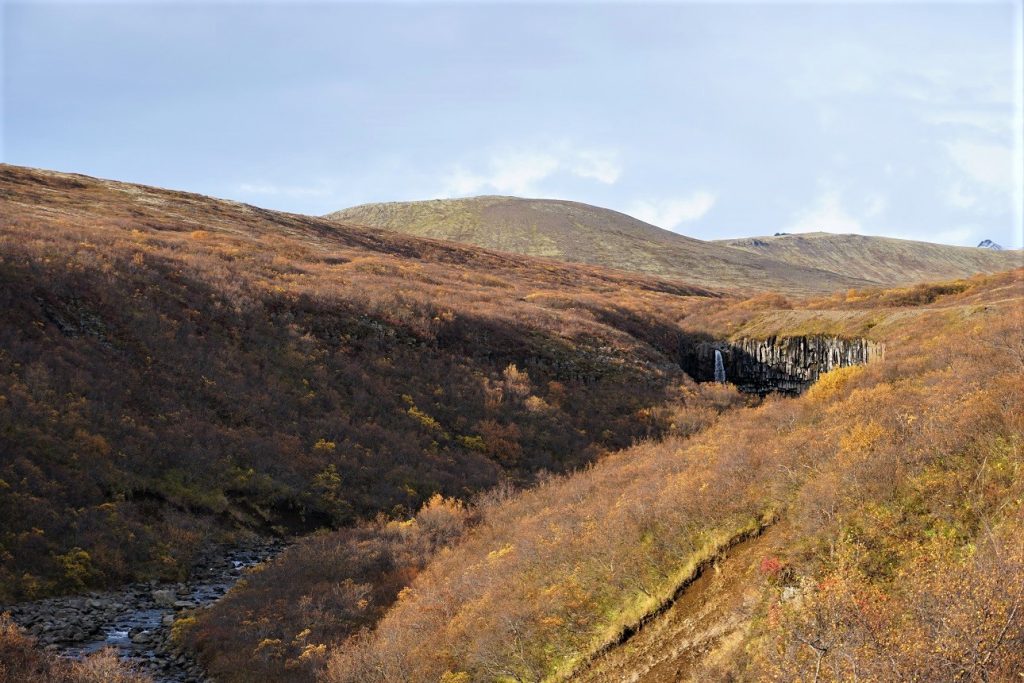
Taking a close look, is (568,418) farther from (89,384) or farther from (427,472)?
(89,384)

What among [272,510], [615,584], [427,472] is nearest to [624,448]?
[427,472]

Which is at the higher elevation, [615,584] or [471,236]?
[471,236]

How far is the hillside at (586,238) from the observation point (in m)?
130

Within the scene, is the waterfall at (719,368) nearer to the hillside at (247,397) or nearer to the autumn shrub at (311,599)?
the hillside at (247,397)

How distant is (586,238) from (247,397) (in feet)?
428

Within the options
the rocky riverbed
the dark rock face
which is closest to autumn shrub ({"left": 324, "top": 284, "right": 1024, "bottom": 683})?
the rocky riverbed

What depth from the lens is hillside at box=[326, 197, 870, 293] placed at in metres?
130

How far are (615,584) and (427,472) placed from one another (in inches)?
521

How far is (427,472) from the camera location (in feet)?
76.6

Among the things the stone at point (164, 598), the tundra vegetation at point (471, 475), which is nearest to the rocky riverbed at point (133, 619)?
the stone at point (164, 598)

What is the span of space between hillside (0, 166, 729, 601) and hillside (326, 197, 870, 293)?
85354mm

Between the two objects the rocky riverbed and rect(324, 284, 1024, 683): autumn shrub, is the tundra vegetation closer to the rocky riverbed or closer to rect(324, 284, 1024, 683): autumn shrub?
rect(324, 284, 1024, 683): autumn shrub

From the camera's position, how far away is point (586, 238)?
149 meters

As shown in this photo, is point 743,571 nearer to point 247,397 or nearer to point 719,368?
point 247,397
